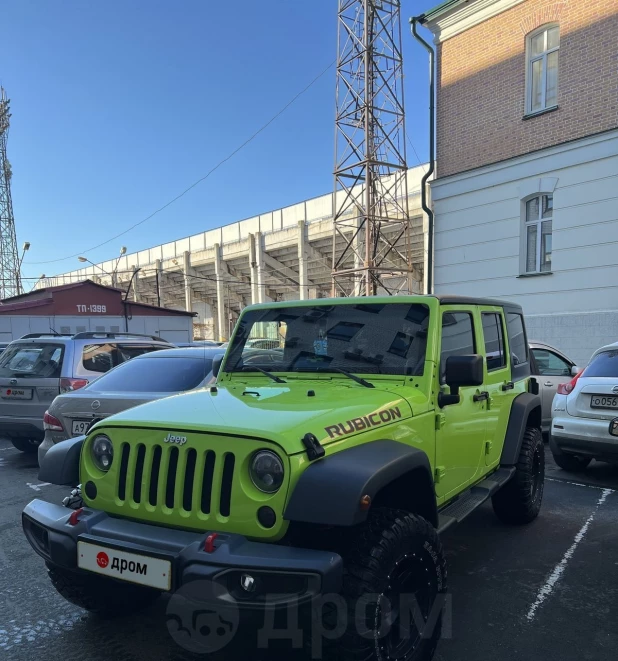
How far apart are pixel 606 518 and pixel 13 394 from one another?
6668 mm

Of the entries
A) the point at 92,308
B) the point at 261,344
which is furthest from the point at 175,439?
the point at 92,308

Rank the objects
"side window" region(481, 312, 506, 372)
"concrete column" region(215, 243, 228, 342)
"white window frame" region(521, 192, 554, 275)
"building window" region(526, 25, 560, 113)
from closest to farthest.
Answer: "side window" region(481, 312, 506, 372) → "building window" region(526, 25, 560, 113) → "white window frame" region(521, 192, 554, 275) → "concrete column" region(215, 243, 228, 342)

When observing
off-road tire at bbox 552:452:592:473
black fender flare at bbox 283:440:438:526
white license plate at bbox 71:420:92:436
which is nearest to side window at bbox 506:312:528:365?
off-road tire at bbox 552:452:592:473

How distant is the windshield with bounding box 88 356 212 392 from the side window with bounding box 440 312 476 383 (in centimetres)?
287

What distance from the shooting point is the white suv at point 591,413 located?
221 inches

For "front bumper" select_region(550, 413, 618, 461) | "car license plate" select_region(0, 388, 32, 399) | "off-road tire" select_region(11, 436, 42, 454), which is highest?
"car license plate" select_region(0, 388, 32, 399)

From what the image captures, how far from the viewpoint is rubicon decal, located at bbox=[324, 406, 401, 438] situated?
8.43 ft

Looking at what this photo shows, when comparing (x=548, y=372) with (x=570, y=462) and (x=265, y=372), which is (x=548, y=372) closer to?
(x=570, y=462)

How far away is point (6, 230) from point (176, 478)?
49.4m

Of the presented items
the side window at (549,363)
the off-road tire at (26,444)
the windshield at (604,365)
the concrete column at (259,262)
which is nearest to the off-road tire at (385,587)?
the windshield at (604,365)

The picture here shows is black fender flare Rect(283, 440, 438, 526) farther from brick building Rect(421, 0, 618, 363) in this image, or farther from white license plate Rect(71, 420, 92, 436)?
brick building Rect(421, 0, 618, 363)

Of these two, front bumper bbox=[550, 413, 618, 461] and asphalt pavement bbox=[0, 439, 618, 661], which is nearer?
asphalt pavement bbox=[0, 439, 618, 661]

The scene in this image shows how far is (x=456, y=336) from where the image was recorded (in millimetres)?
3676

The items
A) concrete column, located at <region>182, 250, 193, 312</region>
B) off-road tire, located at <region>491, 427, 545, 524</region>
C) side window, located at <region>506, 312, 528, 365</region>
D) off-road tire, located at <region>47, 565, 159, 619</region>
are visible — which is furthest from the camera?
concrete column, located at <region>182, 250, 193, 312</region>
